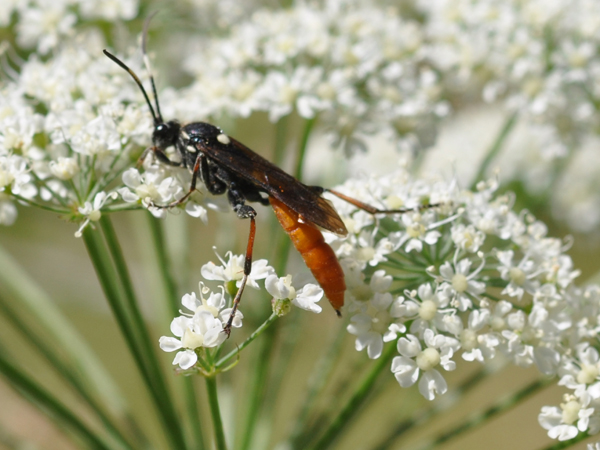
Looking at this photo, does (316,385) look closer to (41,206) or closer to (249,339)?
(249,339)

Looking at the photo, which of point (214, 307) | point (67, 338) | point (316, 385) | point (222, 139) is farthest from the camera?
point (67, 338)

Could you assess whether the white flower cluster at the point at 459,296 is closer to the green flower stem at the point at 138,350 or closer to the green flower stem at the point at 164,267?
the green flower stem at the point at 138,350

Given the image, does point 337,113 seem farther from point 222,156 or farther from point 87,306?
point 87,306

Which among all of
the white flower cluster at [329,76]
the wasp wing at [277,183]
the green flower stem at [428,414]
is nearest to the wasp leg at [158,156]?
the wasp wing at [277,183]

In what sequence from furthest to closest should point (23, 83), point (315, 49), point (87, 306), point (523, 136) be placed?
point (87, 306)
point (523, 136)
point (315, 49)
point (23, 83)

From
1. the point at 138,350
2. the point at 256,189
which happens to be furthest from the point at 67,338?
the point at 256,189

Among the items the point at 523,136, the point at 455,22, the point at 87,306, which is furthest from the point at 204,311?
the point at 87,306

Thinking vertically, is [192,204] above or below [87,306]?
above
